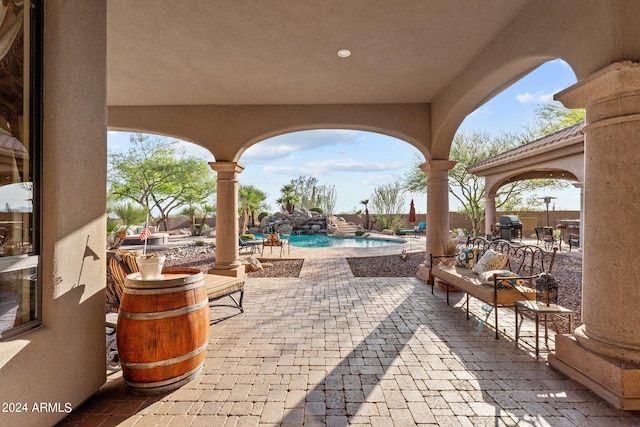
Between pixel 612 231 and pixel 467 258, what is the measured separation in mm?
2642

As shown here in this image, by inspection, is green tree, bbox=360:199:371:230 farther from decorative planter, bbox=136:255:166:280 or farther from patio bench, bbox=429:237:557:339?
decorative planter, bbox=136:255:166:280

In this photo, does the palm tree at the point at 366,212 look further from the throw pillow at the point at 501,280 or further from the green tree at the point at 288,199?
the throw pillow at the point at 501,280

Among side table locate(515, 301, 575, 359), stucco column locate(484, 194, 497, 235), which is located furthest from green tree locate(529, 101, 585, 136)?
side table locate(515, 301, 575, 359)

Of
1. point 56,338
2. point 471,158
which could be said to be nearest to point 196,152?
point 471,158

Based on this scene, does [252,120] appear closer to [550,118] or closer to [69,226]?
[69,226]

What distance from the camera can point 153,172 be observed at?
17.5 m

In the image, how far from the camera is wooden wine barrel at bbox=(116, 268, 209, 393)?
2350 mm

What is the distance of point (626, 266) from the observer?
230 cm

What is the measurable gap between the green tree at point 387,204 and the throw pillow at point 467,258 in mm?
14766


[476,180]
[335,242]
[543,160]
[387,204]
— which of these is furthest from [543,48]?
[387,204]

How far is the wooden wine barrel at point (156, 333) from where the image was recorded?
7.71 ft

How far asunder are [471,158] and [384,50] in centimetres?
1330

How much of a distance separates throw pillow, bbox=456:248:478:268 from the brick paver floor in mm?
937

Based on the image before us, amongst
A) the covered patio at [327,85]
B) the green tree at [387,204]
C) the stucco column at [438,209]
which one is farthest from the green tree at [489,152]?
the covered patio at [327,85]
